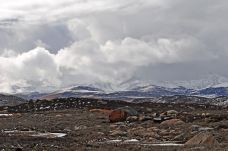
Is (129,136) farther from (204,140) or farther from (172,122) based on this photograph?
(172,122)

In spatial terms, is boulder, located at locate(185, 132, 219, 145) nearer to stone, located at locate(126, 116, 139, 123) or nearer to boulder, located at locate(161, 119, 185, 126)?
boulder, located at locate(161, 119, 185, 126)

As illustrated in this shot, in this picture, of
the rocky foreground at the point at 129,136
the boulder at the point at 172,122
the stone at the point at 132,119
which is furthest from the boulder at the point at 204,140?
the stone at the point at 132,119

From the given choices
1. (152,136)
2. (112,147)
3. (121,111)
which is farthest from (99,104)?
(112,147)

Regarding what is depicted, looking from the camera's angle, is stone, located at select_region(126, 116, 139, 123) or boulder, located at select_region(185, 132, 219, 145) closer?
boulder, located at select_region(185, 132, 219, 145)

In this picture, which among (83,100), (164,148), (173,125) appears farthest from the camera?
(83,100)

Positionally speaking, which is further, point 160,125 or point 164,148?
point 160,125

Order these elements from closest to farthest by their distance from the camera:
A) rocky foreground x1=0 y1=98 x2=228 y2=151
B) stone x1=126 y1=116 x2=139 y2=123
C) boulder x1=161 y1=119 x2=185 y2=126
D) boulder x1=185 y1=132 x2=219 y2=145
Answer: boulder x1=185 y1=132 x2=219 y2=145 < rocky foreground x1=0 y1=98 x2=228 y2=151 < boulder x1=161 y1=119 x2=185 y2=126 < stone x1=126 y1=116 x2=139 y2=123

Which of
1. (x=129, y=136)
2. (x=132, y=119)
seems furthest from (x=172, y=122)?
(x=129, y=136)

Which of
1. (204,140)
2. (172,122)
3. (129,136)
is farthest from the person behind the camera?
(172,122)

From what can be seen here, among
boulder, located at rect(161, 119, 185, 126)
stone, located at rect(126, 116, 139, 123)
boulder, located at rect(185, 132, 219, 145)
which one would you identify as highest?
stone, located at rect(126, 116, 139, 123)

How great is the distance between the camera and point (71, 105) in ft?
370

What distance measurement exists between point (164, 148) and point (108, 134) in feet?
47.7

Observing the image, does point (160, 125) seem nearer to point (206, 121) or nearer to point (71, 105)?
point (206, 121)

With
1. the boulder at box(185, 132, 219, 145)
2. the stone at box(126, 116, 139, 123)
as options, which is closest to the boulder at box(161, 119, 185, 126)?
the stone at box(126, 116, 139, 123)
